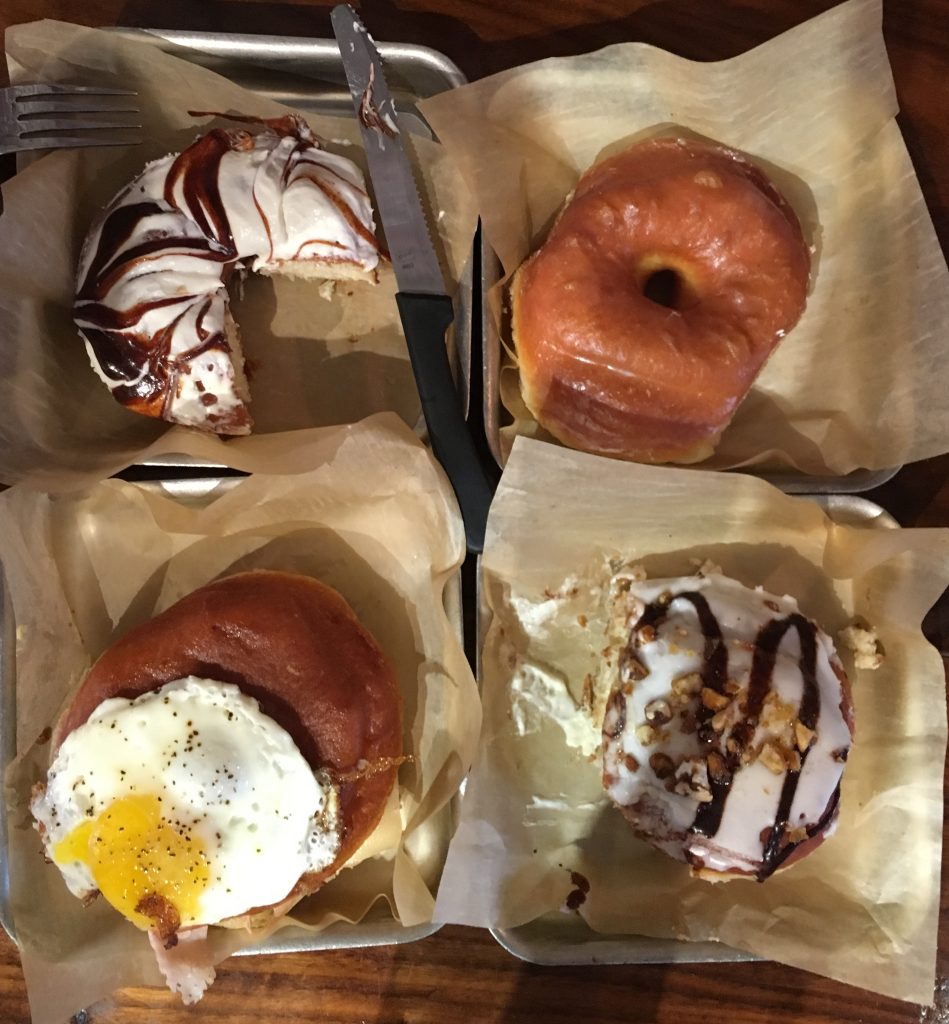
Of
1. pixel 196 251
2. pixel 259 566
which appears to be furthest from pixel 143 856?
pixel 196 251

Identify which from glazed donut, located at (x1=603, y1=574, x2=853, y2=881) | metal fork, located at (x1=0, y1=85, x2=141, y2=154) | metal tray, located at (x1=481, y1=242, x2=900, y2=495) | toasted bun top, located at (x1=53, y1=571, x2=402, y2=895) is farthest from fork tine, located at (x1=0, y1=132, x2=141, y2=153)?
glazed donut, located at (x1=603, y1=574, x2=853, y2=881)

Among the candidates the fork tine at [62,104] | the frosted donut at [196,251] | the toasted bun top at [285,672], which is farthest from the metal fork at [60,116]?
the toasted bun top at [285,672]

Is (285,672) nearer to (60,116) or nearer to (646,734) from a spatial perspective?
(646,734)

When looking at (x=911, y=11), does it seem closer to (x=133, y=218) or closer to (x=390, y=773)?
(x=133, y=218)

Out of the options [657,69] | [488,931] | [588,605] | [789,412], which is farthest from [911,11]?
[488,931]

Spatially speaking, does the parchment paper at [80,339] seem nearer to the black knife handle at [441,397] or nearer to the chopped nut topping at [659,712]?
the black knife handle at [441,397]

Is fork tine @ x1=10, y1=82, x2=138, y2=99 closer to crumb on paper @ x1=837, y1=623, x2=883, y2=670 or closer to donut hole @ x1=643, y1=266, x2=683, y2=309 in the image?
donut hole @ x1=643, y1=266, x2=683, y2=309
